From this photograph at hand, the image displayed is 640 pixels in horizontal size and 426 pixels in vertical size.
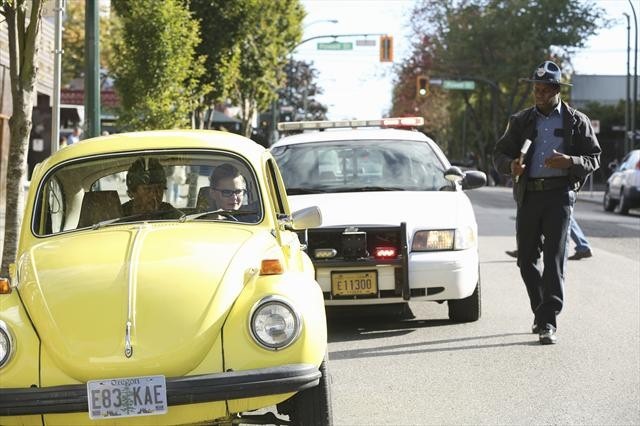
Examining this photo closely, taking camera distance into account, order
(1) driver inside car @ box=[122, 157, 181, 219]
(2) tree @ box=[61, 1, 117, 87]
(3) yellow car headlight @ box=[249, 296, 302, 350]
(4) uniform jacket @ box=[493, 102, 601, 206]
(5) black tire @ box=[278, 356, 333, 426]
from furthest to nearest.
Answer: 1. (2) tree @ box=[61, 1, 117, 87]
2. (4) uniform jacket @ box=[493, 102, 601, 206]
3. (1) driver inside car @ box=[122, 157, 181, 219]
4. (5) black tire @ box=[278, 356, 333, 426]
5. (3) yellow car headlight @ box=[249, 296, 302, 350]

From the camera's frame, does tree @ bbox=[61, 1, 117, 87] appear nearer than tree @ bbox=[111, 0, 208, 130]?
No

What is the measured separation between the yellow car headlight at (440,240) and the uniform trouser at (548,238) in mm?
507

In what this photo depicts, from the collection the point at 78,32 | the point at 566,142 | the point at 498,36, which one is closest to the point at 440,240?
the point at 566,142

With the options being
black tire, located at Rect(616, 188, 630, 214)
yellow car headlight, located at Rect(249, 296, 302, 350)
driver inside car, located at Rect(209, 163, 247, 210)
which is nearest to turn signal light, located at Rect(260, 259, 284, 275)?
yellow car headlight, located at Rect(249, 296, 302, 350)

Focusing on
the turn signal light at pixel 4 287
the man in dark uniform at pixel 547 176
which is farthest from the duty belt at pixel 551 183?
the turn signal light at pixel 4 287

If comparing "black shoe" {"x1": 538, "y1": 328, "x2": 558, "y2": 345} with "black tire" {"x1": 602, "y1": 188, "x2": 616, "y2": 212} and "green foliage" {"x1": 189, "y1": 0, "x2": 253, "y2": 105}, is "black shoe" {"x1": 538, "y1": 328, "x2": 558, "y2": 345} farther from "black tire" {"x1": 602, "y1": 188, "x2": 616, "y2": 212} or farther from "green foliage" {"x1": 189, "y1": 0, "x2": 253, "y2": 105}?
"black tire" {"x1": 602, "y1": 188, "x2": 616, "y2": 212}

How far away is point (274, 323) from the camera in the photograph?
16.9ft

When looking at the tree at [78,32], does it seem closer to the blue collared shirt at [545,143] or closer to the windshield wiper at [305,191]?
the windshield wiper at [305,191]

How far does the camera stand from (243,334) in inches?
200

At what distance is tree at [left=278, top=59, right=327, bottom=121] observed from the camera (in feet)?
294

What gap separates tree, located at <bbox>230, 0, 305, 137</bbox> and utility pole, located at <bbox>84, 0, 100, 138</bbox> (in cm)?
1762

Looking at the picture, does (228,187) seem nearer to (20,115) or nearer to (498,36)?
(20,115)

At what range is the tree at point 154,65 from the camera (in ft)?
78.1

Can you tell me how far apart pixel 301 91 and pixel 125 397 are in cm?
9584
